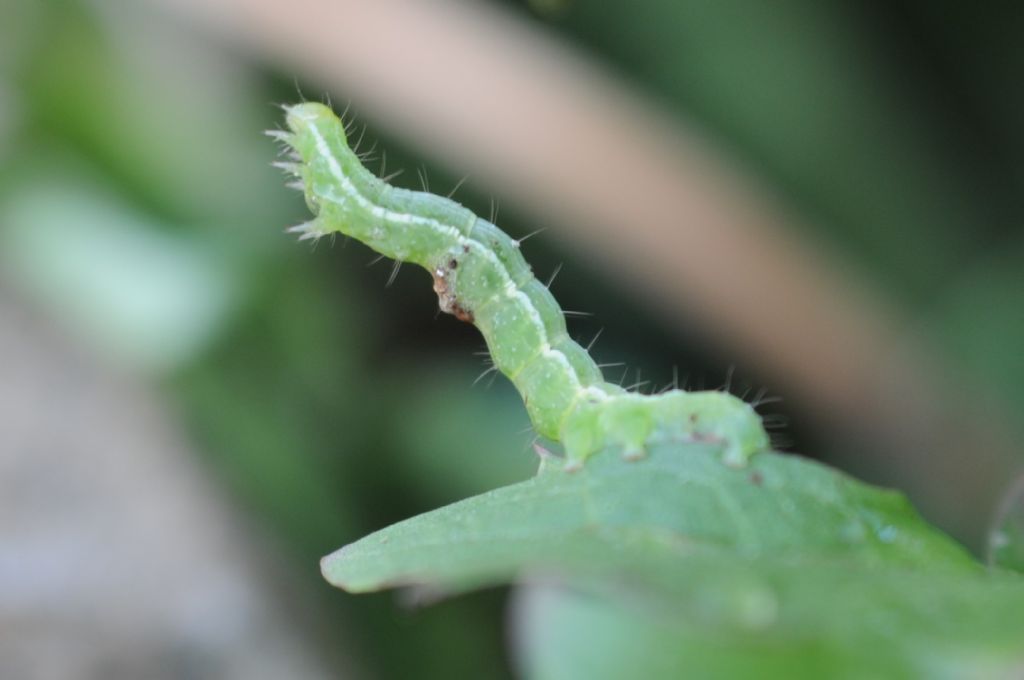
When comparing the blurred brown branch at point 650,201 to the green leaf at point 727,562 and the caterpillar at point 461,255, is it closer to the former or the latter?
the caterpillar at point 461,255

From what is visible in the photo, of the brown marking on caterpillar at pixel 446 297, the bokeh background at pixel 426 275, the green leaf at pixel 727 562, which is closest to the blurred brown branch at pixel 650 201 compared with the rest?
the bokeh background at pixel 426 275

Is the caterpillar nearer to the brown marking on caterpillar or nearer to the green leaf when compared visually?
the brown marking on caterpillar

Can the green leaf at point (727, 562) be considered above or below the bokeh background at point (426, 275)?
below

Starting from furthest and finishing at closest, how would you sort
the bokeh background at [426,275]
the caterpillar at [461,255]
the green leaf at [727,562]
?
the bokeh background at [426,275] < the caterpillar at [461,255] < the green leaf at [727,562]

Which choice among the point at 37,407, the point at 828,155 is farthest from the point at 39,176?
the point at 828,155

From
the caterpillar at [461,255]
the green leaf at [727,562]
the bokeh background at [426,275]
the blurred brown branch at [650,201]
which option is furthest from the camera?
the blurred brown branch at [650,201]

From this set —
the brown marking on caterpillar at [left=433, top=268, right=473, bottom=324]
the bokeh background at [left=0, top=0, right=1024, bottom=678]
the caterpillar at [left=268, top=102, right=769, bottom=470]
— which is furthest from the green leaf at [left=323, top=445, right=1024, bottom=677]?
the bokeh background at [left=0, top=0, right=1024, bottom=678]

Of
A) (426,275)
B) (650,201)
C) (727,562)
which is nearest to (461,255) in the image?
(727,562)

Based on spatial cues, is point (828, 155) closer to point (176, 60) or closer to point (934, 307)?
point (934, 307)
